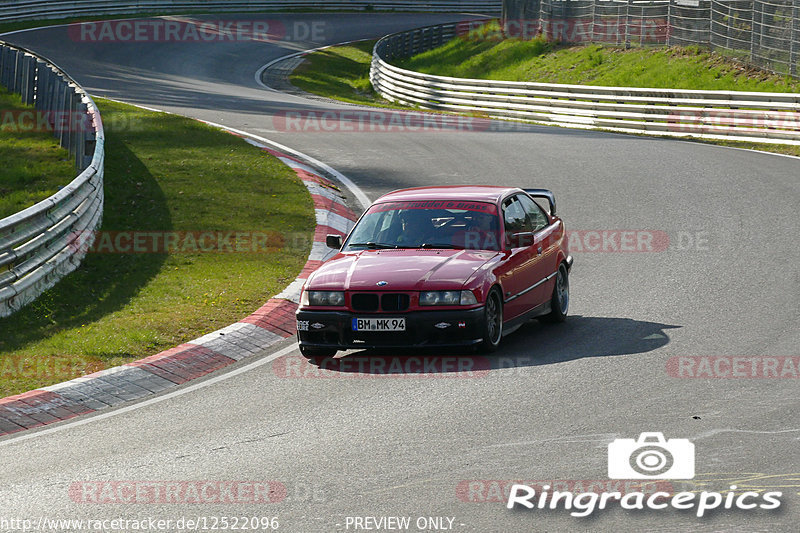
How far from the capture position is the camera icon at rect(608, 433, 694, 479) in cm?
658

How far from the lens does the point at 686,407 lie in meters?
8.00

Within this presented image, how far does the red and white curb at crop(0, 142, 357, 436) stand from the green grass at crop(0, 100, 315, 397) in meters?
0.25

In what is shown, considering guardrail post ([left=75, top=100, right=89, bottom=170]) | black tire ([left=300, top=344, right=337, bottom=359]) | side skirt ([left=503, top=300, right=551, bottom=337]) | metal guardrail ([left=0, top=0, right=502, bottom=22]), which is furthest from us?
metal guardrail ([left=0, top=0, right=502, bottom=22])

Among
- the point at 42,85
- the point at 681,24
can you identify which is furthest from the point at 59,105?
the point at 681,24

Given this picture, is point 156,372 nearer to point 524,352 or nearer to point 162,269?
point 524,352

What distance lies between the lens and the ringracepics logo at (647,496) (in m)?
6.06

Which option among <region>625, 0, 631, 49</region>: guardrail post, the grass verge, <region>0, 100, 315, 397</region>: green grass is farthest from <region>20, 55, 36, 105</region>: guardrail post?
<region>625, 0, 631, 49</region>: guardrail post

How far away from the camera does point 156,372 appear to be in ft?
32.2

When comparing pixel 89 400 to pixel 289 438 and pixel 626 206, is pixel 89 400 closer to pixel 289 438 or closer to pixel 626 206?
pixel 289 438

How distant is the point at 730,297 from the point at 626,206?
5.71 m

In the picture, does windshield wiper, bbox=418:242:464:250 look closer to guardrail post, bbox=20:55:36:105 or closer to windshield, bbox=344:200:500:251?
windshield, bbox=344:200:500:251

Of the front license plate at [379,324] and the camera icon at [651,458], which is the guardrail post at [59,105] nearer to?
the front license plate at [379,324]

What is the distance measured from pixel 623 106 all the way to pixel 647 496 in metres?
23.2

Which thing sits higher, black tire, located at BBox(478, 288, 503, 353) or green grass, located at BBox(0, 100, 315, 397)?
black tire, located at BBox(478, 288, 503, 353)
